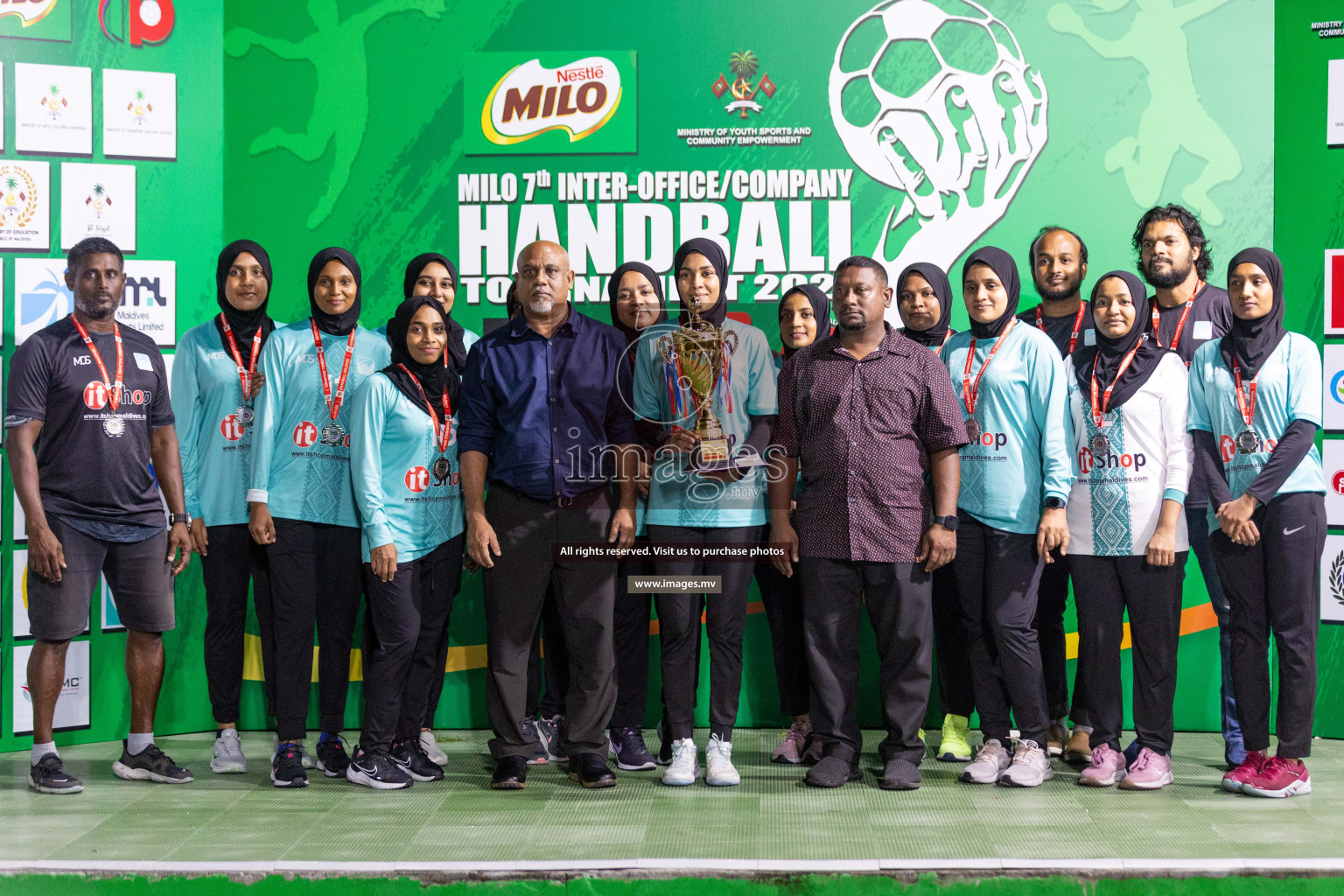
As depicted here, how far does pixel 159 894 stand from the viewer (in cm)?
295

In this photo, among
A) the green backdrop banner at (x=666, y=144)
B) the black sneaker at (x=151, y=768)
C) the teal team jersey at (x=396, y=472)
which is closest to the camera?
the teal team jersey at (x=396, y=472)

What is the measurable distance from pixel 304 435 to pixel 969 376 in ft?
7.72

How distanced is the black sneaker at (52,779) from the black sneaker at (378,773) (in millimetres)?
961

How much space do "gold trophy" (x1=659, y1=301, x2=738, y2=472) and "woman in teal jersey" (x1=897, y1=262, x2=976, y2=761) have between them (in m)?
0.74

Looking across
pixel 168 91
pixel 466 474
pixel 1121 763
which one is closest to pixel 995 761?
pixel 1121 763

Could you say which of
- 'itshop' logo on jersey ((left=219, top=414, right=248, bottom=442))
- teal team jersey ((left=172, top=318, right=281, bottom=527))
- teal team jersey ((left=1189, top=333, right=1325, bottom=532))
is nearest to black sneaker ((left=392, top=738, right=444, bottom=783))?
teal team jersey ((left=172, top=318, right=281, bottom=527))

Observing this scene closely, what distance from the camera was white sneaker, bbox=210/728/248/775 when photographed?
401 cm

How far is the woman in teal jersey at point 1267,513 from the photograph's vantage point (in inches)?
141

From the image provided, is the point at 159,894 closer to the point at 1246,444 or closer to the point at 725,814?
the point at 725,814

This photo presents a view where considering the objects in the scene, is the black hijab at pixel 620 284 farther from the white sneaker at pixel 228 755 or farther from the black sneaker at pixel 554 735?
the white sneaker at pixel 228 755

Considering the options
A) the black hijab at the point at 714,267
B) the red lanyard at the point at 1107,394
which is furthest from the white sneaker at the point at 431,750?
the red lanyard at the point at 1107,394

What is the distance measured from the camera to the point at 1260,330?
367cm

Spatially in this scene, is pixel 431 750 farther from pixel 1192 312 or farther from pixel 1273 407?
pixel 1192 312

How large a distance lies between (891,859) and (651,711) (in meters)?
1.85
